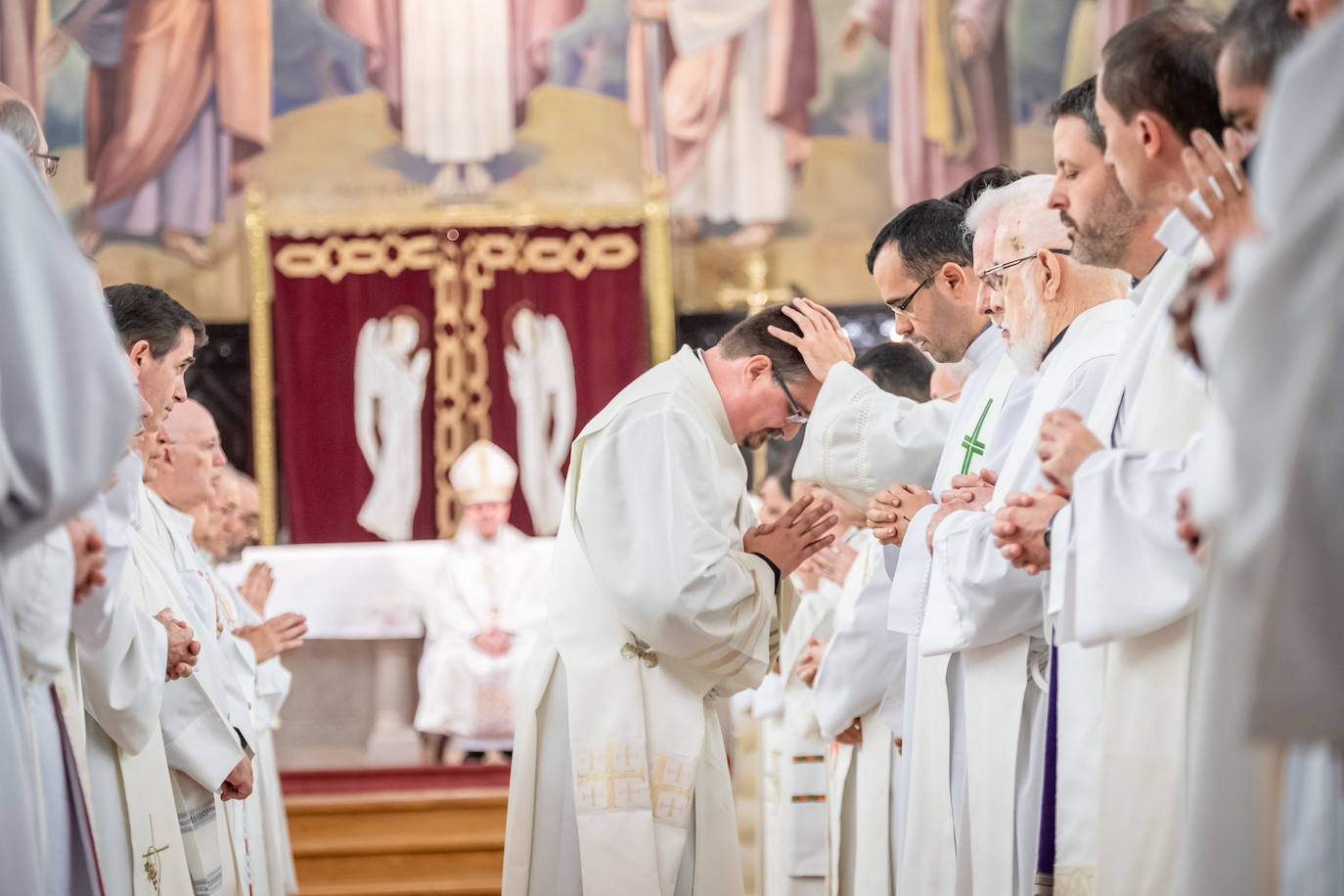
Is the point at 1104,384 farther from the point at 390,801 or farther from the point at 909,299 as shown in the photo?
the point at 390,801

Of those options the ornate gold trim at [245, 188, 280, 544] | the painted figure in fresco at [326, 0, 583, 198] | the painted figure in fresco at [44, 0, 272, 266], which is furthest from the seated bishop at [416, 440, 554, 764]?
the painted figure in fresco at [44, 0, 272, 266]

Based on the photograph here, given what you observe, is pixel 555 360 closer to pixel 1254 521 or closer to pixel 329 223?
pixel 329 223

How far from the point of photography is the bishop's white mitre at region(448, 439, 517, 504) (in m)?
9.61

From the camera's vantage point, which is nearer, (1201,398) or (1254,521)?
(1254,521)

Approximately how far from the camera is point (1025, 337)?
10.9 feet

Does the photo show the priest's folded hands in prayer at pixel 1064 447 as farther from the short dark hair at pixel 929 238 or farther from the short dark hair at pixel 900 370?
the short dark hair at pixel 900 370

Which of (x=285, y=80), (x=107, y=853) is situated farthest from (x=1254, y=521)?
(x=285, y=80)

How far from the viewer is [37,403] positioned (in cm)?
210

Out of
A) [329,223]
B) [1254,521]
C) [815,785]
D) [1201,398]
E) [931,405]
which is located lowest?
[815,785]

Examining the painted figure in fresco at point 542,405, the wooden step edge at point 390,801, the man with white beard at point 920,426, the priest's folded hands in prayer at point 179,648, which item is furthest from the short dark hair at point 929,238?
the painted figure in fresco at point 542,405

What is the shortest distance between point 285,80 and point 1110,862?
9.73 metres

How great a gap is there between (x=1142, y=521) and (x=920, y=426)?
61.6 inches

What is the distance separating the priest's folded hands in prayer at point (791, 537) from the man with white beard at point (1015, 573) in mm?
578

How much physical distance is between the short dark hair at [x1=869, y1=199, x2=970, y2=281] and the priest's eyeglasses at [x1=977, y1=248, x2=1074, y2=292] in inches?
17.2
